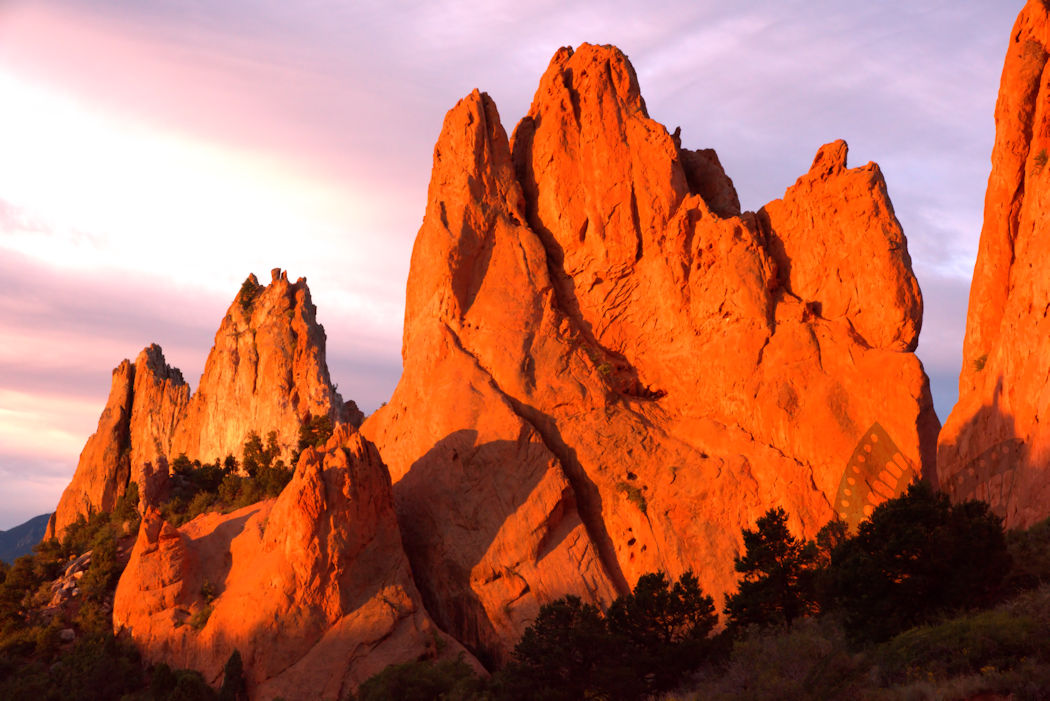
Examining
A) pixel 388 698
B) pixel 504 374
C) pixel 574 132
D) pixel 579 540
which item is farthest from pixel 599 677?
pixel 574 132

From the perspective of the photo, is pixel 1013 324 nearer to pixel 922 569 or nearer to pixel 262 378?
pixel 922 569

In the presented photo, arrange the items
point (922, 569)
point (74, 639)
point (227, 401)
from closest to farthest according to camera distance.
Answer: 1. point (922, 569)
2. point (74, 639)
3. point (227, 401)

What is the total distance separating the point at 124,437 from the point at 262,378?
17514 millimetres

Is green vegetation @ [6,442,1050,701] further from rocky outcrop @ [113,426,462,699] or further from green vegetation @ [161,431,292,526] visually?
green vegetation @ [161,431,292,526]

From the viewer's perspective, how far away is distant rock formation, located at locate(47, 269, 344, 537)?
246 ft

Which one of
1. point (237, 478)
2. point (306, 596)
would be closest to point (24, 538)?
point (237, 478)

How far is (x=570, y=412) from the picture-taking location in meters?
47.5

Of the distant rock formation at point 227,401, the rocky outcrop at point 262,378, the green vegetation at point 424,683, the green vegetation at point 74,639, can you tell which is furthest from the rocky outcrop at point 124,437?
the green vegetation at point 424,683

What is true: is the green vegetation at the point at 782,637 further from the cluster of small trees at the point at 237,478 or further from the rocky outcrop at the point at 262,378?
the rocky outcrop at the point at 262,378

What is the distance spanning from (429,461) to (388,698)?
14.2 meters

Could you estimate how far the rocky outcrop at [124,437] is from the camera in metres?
81.0

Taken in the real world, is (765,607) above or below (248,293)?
below

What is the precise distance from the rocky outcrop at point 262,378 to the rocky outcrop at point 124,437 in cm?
259

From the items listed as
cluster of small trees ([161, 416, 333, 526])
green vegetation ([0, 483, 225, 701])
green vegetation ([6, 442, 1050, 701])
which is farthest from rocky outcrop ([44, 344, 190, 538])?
green vegetation ([6, 442, 1050, 701])
